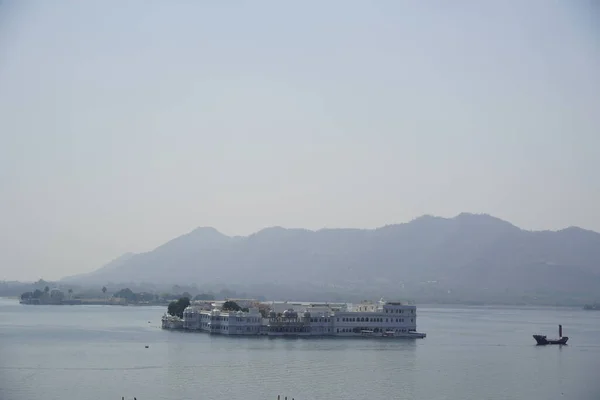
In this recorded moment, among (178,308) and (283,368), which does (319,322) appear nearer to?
(178,308)

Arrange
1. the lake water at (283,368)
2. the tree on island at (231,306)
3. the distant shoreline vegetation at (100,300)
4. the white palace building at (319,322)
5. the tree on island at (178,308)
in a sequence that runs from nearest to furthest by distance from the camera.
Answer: the lake water at (283,368)
the white palace building at (319,322)
the tree on island at (231,306)
the tree on island at (178,308)
the distant shoreline vegetation at (100,300)

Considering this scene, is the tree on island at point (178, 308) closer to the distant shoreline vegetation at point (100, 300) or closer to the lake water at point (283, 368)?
the lake water at point (283, 368)

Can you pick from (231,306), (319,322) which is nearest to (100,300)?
(231,306)

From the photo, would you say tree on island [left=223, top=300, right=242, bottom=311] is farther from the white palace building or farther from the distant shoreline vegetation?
the distant shoreline vegetation

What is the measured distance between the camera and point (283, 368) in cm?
3369

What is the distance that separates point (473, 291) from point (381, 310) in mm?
120067

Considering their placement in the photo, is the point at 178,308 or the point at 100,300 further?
the point at 100,300

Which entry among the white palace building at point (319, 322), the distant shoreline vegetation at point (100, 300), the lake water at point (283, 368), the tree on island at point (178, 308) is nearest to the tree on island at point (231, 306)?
the white palace building at point (319, 322)

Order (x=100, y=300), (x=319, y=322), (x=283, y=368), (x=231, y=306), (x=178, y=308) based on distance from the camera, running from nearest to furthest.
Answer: (x=283, y=368)
(x=319, y=322)
(x=231, y=306)
(x=178, y=308)
(x=100, y=300)

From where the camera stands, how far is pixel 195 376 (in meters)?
31.4

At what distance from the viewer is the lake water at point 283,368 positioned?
28.7 metres

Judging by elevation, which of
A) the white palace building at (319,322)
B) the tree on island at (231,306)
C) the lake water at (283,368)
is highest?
the tree on island at (231,306)

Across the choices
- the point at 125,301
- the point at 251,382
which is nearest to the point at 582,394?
the point at 251,382

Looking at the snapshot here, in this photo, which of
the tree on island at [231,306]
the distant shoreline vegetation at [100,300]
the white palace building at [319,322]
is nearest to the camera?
the white palace building at [319,322]
